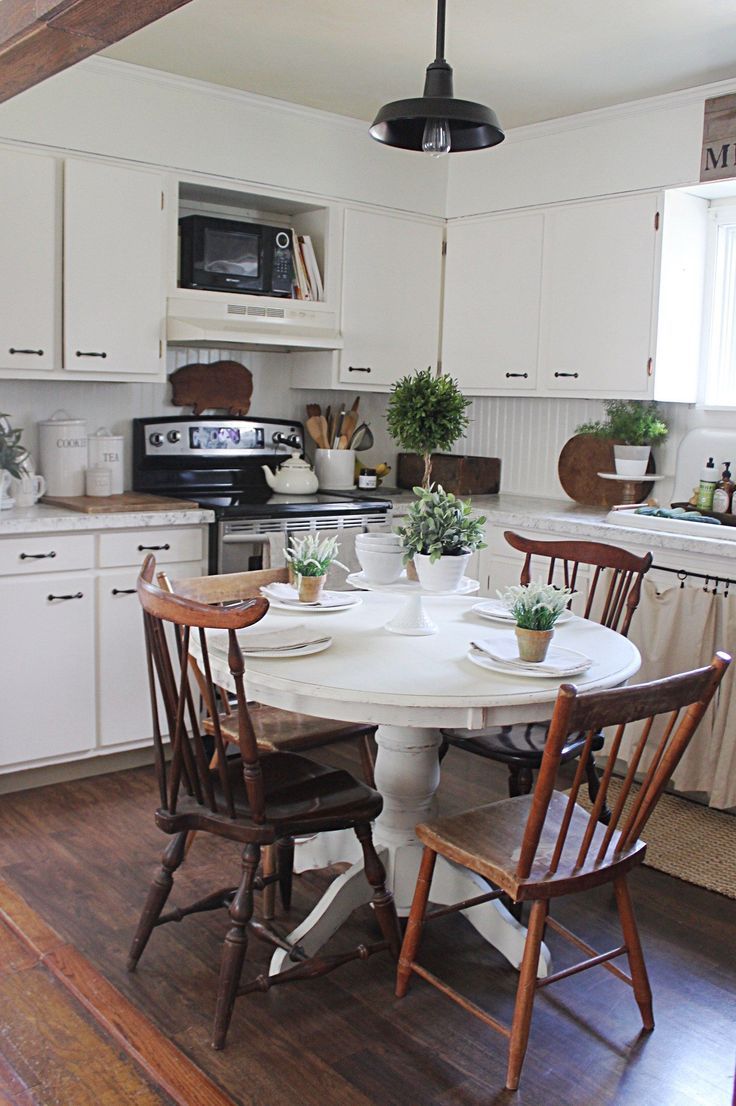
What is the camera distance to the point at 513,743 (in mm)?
2801

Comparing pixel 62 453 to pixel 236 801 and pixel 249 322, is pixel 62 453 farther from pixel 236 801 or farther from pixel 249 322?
pixel 236 801

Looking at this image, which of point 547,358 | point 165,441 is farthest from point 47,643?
point 547,358

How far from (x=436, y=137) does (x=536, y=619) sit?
1.23m

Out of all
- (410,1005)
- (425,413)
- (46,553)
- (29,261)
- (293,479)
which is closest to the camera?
(410,1005)

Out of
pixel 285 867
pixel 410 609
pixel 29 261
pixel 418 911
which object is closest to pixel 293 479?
pixel 29 261

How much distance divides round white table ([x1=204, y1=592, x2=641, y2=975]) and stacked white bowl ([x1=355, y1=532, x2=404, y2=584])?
0.11m

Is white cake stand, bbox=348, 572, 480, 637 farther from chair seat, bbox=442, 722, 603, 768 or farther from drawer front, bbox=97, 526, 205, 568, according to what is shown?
drawer front, bbox=97, 526, 205, 568

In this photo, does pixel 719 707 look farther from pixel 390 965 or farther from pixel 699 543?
pixel 390 965

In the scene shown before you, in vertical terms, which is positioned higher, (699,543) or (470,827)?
(699,543)

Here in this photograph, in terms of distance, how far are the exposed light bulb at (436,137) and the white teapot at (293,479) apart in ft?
6.41

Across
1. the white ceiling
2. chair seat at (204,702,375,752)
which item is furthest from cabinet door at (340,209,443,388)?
chair seat at (204,702,375,752)

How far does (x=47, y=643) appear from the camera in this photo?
140 inches

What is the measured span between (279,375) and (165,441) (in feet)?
2.21

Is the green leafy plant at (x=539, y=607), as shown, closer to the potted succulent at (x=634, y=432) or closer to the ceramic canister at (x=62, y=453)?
the potted succulent at (x=634, y=432)
